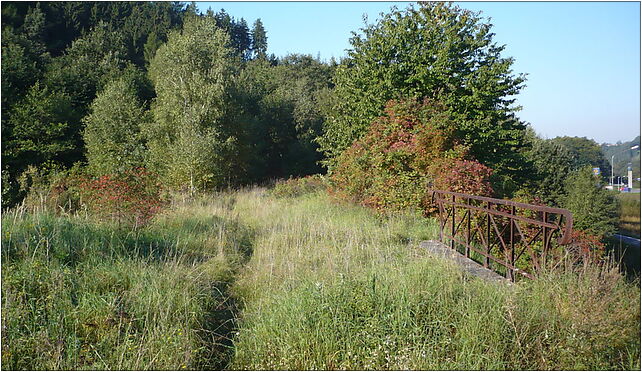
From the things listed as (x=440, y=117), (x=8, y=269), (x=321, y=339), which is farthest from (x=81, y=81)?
(x=321, y=339)

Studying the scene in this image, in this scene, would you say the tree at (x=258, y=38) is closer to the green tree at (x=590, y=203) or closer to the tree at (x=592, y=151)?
the tree at (x=592, y=151)

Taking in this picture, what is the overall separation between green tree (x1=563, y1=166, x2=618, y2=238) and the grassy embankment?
26.0 metres

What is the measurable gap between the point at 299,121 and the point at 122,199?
2927 cm

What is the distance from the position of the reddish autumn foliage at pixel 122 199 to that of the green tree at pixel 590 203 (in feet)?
84.5

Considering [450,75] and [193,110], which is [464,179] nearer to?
[450,75]

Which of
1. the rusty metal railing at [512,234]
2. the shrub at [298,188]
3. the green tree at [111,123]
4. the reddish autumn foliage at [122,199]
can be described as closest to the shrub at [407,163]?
the rusty metal railing at [512,234]

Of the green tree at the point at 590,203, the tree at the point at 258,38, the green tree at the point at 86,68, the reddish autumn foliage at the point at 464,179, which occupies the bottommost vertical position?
the green tree at the point at 590,203

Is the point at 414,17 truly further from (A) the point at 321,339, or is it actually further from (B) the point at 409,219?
(A) the point at 321,339

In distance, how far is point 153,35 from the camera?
44375mm

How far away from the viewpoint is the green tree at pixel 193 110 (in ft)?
67.3

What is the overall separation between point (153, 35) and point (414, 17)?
33.6 m

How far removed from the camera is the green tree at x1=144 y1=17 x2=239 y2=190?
20516 millimetres

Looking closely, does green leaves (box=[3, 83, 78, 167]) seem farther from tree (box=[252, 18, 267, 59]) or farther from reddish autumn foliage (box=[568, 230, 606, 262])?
tree (box=[252, 18, 267, 59])

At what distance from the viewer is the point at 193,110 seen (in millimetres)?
20984
